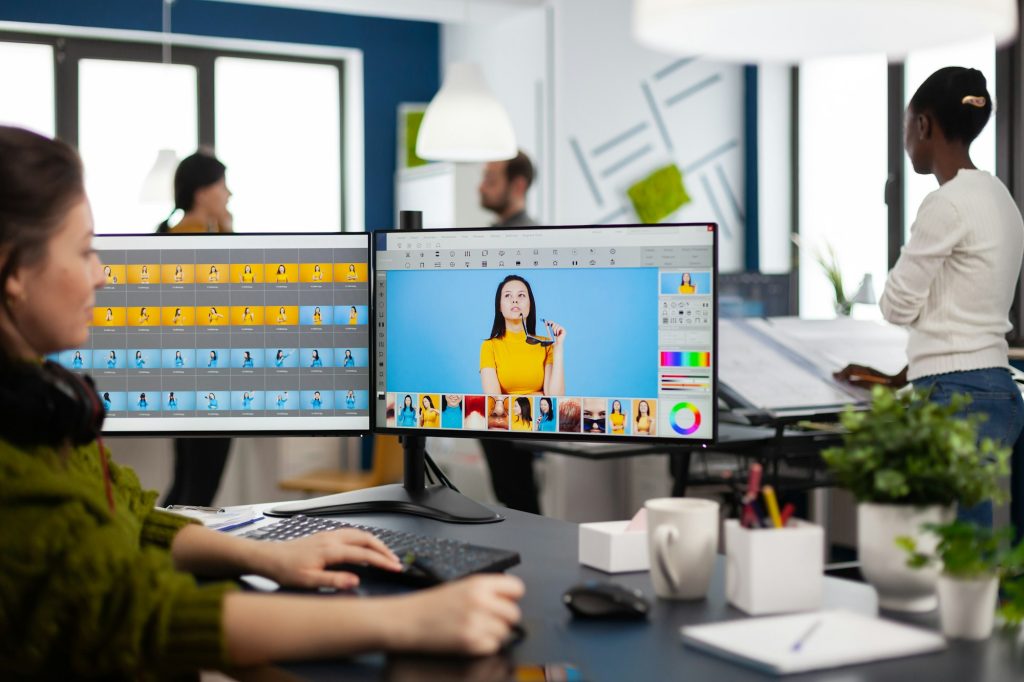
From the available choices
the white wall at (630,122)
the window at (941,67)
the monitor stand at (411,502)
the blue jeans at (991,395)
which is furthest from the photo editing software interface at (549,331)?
the white wall at (630,122)

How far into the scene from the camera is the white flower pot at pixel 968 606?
1.06 metres

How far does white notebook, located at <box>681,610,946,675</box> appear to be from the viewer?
0.99 meters

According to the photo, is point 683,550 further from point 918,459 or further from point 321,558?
point 321,558

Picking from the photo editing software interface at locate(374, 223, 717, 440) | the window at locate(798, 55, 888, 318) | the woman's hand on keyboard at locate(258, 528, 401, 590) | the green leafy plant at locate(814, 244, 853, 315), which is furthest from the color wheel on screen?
the window at locate(798, 55, 888, 318)

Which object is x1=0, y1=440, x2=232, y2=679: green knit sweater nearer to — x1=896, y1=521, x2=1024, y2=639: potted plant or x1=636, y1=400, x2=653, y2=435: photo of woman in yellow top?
x1=896, y1=521, x2=1024, y2=639: potted plant

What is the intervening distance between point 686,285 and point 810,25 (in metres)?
0.46

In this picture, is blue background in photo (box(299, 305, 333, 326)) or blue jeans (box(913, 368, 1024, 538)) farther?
blue jeans (box(913, 368, 1024, 538))

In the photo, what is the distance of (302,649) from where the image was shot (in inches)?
39.3

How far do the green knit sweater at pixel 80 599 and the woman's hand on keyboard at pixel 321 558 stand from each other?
27 cm

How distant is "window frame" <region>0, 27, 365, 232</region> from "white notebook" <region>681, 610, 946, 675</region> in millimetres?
5480

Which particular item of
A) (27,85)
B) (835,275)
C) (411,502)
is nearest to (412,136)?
(27,85)

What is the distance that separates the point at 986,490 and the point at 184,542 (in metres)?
0.90

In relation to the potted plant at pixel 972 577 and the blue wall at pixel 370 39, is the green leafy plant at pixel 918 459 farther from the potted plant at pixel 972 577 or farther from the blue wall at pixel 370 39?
the blue wall at pixel 370 39

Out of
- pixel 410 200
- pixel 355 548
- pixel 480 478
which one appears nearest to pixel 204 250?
pixel 355 548
